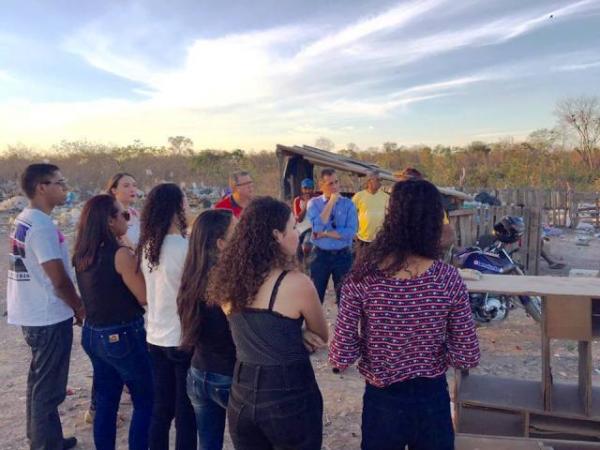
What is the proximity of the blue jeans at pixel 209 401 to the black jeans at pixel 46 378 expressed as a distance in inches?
42.6

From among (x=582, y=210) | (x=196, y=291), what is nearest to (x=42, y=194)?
(x=196, y=291)

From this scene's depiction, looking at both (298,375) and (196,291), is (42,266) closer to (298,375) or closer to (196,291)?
(196,291)

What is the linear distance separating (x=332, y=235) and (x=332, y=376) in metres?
1.43

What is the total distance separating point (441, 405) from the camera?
2035 millimetres

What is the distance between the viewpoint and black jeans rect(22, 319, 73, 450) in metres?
3.03

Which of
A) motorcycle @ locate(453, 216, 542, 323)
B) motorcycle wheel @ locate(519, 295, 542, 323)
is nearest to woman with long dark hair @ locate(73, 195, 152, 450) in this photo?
motorcycle @ locate(453, 216, 542, 323)

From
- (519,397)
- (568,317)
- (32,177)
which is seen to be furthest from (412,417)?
(32,177)

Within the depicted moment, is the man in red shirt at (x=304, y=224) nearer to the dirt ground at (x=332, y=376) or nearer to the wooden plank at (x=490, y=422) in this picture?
the dirt ground at (x=332, y=376)

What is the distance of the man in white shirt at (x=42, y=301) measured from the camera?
299cm

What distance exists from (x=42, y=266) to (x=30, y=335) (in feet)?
1.42

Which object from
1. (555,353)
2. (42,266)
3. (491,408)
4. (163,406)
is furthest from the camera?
(555,353)

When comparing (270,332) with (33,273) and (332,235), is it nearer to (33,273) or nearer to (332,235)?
(33,273)

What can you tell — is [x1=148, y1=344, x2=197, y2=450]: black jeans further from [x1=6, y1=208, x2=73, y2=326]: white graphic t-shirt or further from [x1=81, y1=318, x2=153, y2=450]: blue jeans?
[x1=6, y1=208, x2=73, y2=326]: white graphic t-shirt

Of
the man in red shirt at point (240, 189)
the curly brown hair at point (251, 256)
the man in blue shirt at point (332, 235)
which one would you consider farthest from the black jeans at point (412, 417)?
the man in blue shirt at point (332, 235)
